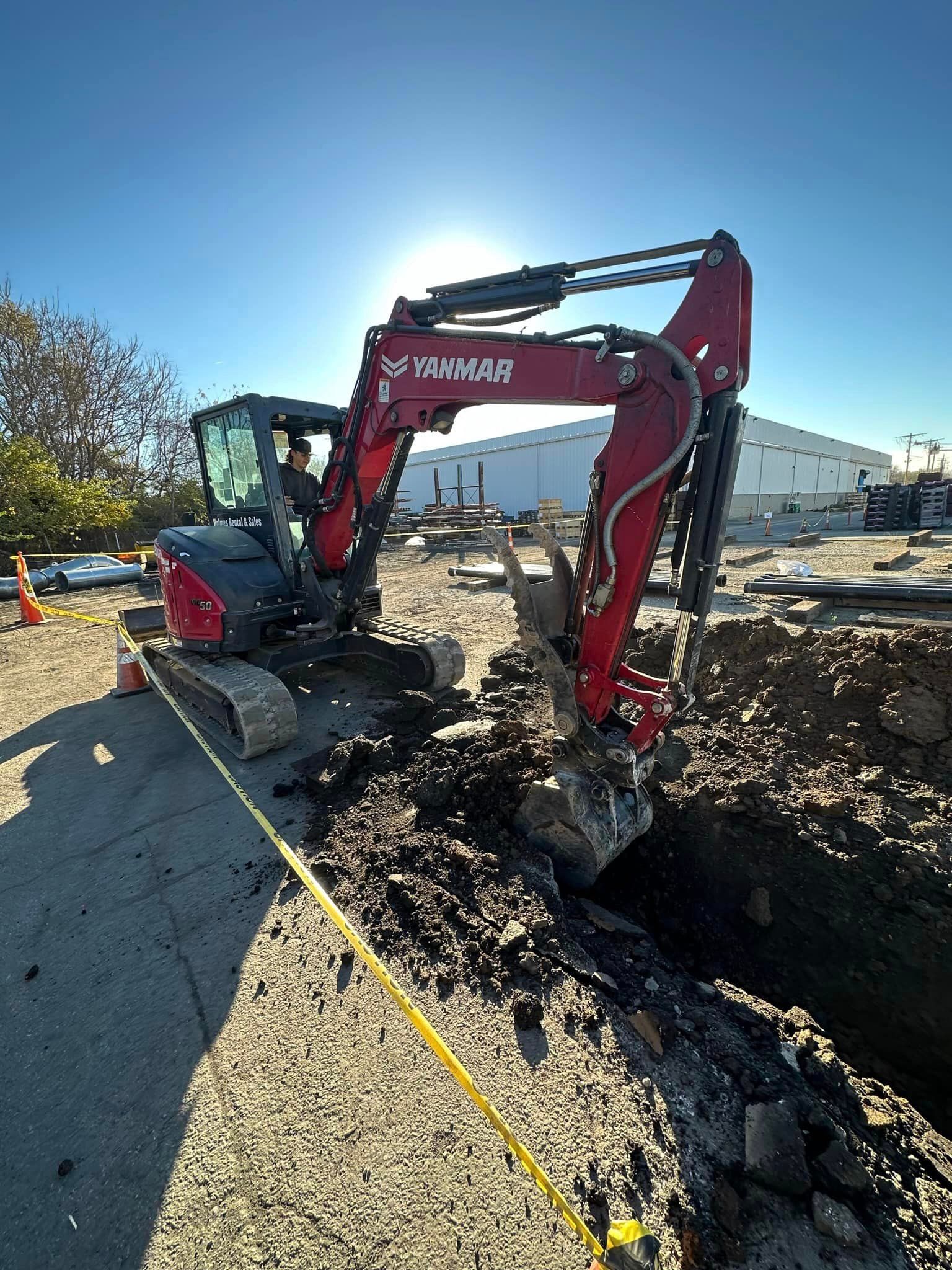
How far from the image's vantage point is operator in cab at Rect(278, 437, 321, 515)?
535 cm

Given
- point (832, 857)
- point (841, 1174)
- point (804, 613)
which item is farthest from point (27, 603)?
point (804, 613)

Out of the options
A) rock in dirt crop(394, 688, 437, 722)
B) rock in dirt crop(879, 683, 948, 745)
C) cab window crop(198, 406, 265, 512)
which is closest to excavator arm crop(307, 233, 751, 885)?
rock in dirt crop(394, 688, 437, 722)

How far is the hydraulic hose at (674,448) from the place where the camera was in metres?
2.57

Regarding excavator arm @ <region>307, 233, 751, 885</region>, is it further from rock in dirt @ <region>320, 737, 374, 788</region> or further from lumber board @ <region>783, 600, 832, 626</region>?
lumber board @ <region>783, 600, 832, 626</region>

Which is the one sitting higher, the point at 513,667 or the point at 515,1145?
the point at 513,667

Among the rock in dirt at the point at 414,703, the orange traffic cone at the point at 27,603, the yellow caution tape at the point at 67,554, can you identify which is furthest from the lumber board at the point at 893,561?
the orange traffic cone at the point at 27,603

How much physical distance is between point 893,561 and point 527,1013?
45.3ft

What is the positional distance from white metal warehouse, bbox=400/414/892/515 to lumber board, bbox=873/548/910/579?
12143mm

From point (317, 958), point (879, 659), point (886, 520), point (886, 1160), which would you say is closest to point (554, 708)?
point (317, 958)

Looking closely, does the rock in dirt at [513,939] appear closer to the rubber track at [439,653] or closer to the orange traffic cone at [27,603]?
the rubber track at [439,653]

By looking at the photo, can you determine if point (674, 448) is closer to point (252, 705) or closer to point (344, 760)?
point (344, 760)

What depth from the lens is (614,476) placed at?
9.37ft

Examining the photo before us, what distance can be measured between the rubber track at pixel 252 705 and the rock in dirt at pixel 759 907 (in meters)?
3.45

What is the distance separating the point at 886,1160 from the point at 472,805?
217 cm
